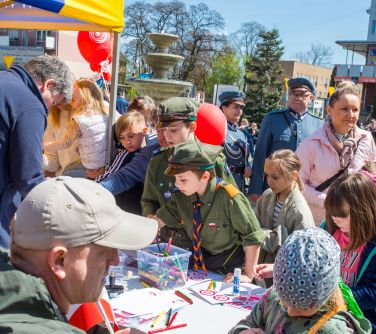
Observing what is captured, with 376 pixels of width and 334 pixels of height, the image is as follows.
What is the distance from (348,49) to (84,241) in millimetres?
53504

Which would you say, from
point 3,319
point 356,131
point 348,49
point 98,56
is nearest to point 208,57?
point 348,49

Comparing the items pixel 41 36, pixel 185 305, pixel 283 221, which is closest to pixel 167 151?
pixel 283 221

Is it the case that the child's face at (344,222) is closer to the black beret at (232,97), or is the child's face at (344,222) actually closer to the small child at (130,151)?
the small child at (130,151)

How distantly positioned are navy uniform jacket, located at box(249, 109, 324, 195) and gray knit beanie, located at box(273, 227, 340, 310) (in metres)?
2.55

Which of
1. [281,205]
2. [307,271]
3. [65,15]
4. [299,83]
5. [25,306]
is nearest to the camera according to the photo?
[25,306]

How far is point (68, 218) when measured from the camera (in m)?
1.19

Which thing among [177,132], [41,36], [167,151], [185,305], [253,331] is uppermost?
[41,36]

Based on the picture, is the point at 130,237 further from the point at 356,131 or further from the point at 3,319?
the point at 356,131

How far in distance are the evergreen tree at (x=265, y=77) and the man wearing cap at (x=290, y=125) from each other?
30.2m

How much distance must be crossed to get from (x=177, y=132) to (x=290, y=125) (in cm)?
154

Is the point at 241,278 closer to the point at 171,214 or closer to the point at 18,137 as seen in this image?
the point at 171,214

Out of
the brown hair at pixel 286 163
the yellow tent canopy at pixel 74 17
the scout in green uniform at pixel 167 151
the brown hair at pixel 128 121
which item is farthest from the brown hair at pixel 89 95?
the brown hair at pixel 286 163

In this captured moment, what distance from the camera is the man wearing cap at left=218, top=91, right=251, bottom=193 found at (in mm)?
4641

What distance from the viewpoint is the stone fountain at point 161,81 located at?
7.95 metres
